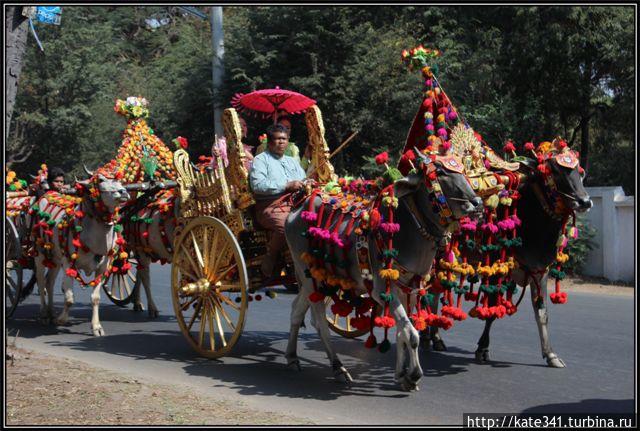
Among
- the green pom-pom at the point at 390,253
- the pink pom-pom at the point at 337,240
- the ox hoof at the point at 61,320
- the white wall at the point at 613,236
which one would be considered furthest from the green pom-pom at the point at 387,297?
the white wall at the point at 613,236

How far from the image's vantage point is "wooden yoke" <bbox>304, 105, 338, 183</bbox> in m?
9.03

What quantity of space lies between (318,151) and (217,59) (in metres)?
12.1

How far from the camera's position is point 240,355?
9.20 m

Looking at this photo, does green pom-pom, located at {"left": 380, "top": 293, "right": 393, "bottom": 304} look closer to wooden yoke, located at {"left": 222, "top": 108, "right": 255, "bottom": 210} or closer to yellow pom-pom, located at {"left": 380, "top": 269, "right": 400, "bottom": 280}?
yellow pom-pom, located at {"left": 380, "top": 269, "right": 400, "bottom": 280}

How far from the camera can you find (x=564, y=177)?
25.6 feet

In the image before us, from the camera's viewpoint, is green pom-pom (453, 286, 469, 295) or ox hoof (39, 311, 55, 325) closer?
green pom-pom (453, 286, 469, 295)

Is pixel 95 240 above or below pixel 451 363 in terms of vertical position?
above

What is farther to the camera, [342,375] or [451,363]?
[451,363]

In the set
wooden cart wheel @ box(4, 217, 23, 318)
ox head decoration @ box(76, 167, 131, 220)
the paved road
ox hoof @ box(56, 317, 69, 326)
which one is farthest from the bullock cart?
wooden cart wheel @ box(4, 217, 23, 318)

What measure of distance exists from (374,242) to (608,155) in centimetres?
1531

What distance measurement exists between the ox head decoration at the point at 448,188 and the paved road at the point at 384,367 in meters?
1.72

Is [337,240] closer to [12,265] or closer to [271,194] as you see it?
[271,194]

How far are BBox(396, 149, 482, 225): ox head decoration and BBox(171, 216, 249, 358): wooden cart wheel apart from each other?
7.64 ft

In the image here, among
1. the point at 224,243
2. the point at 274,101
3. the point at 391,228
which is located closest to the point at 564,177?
the point at 391,228
